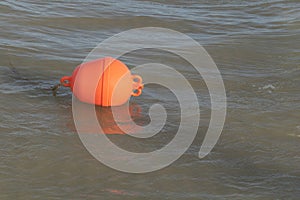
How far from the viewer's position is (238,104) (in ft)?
19.9

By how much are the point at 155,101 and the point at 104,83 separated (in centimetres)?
75

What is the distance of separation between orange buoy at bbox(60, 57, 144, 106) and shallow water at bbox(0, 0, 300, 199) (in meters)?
0.17

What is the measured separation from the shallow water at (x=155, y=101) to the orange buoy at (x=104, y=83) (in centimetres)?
17

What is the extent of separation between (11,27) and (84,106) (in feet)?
9.57

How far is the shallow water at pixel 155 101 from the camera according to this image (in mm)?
4418

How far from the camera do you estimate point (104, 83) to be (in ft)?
18.1

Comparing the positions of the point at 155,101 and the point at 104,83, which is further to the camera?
the point at 155,101

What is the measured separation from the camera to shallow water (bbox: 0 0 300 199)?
4418 millimetres

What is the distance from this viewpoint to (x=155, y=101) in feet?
20.0

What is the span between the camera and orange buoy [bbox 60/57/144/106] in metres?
5.55

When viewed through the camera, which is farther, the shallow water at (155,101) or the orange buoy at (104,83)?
the orange buoy at (104,83)

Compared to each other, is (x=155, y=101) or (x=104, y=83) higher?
(x=104, y=83)

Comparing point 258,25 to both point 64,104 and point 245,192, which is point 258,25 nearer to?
point 64,104

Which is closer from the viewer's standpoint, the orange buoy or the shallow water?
the shallow water
